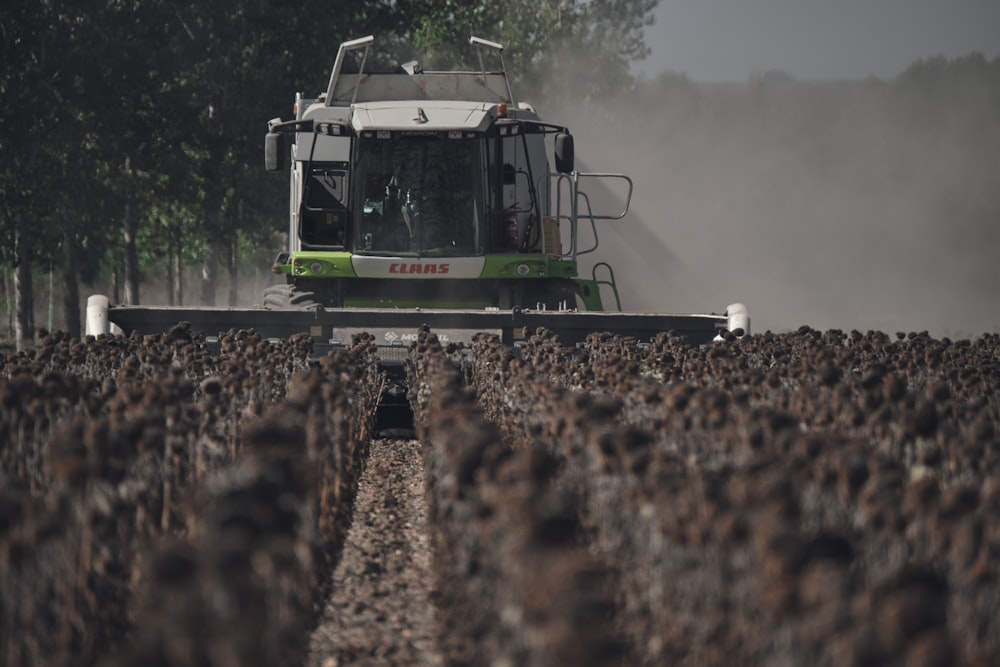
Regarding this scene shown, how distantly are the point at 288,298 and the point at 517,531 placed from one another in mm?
12972

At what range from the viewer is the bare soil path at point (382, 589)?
6734mm

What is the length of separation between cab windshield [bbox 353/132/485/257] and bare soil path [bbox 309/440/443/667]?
5.45 meters

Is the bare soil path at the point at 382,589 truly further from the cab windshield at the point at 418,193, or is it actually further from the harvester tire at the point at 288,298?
the harvester tire at the point at 288,298

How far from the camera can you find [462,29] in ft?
206

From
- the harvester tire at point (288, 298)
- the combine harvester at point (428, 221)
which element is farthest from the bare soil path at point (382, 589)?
the harvester tire at point (288, 298)

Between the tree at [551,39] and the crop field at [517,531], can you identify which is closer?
the crop field at [517,531]

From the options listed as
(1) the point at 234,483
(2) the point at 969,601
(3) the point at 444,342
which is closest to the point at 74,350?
(3) the point at 444,342

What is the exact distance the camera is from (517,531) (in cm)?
460

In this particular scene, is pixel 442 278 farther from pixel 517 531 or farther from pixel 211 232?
pixel 211 232

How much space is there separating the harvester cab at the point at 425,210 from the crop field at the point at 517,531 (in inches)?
254

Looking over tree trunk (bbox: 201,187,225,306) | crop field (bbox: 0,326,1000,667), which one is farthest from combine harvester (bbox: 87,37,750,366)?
tree trunk (bbox: 201,187,225,306)

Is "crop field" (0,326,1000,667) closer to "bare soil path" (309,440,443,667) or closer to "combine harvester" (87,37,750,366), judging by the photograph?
"bare soil path" (309,440,443,667)

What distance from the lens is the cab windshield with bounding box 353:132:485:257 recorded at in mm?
16562

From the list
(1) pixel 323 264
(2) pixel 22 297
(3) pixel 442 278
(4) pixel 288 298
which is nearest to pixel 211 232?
(2) pixel 22 297
